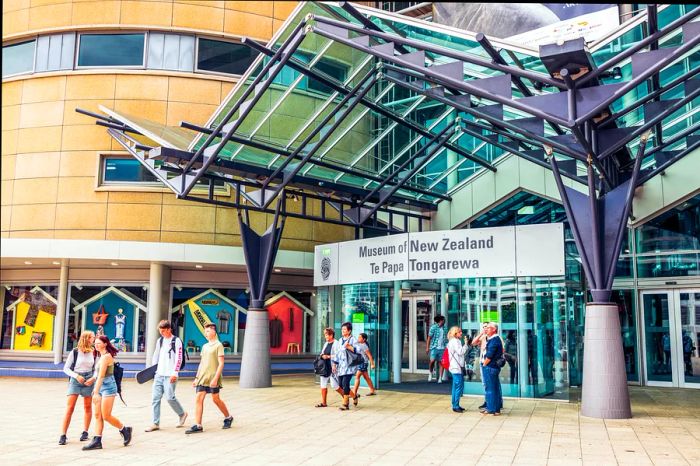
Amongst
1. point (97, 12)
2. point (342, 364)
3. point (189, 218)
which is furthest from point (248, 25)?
point (342, 364)

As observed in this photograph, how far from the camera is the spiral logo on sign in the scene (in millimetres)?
17422

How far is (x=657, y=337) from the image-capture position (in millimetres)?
17188

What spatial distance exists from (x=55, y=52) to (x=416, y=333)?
46.7 ft

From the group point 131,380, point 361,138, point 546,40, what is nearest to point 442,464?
point 361,138

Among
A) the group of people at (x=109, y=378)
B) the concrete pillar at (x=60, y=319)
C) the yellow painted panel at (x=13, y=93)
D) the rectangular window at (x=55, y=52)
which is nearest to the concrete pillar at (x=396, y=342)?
the group of people at (x=109, y=378)

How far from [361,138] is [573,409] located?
8.05m

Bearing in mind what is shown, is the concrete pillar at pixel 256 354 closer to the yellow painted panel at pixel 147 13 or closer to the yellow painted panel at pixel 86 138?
the yellow painted panel at pixel 86 138

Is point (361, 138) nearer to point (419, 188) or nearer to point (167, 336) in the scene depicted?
point (419, 188)

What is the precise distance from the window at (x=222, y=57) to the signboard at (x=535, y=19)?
33.7 ft

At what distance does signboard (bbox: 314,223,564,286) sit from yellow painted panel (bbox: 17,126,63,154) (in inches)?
361

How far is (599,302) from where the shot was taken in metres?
11.4

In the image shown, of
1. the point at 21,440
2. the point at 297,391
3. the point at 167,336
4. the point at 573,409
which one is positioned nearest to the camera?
the point at 21,440

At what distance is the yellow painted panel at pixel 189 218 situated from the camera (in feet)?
63.2

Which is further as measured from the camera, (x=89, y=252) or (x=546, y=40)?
(x=546, y=40)
